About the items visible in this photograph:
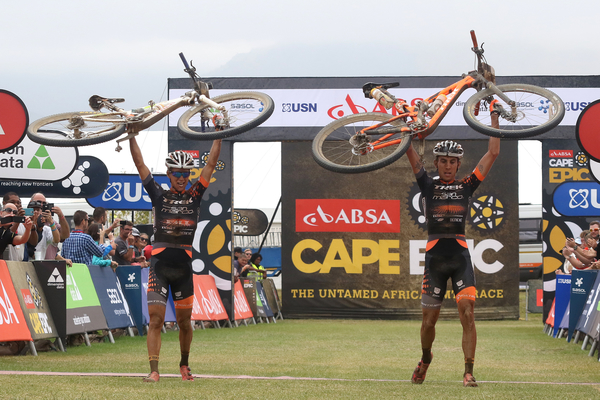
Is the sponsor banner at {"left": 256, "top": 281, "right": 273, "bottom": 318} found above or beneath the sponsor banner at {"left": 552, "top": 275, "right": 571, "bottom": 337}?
beneath

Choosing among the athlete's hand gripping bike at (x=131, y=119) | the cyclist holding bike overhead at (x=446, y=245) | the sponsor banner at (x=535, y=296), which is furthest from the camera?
the sponsor banner at (x=535, y=296)

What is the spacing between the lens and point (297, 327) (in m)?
19.9

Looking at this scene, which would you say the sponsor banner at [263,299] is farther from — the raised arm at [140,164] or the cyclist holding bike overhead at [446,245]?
the cyclist holding bike overhead at [446,245]

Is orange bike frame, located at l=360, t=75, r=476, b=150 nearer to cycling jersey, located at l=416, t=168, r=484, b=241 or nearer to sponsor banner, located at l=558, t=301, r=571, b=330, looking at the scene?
cycling jersey, located at l=416, t=168, r=484, b=241

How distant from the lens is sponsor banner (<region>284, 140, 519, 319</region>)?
23875 mm

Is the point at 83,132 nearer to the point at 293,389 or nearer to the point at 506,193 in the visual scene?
the point at 293,389

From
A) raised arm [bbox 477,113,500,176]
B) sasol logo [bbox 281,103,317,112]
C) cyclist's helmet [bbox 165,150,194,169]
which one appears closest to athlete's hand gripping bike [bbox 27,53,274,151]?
cyclist's helmet [bbox 165,150,194,169]

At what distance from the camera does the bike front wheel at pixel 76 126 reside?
29.7ft

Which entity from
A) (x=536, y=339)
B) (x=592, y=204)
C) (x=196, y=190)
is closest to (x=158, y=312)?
(x=196, y=190)

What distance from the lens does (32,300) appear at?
34.6ft

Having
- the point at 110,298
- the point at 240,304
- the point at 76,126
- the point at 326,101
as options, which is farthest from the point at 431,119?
the point at 240,304

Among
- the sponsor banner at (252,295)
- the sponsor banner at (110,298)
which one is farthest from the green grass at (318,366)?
the sponsor banner at (252,295)

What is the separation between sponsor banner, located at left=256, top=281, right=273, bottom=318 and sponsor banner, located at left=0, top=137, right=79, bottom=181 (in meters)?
9.73

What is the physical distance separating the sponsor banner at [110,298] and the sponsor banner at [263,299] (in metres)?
8.73
